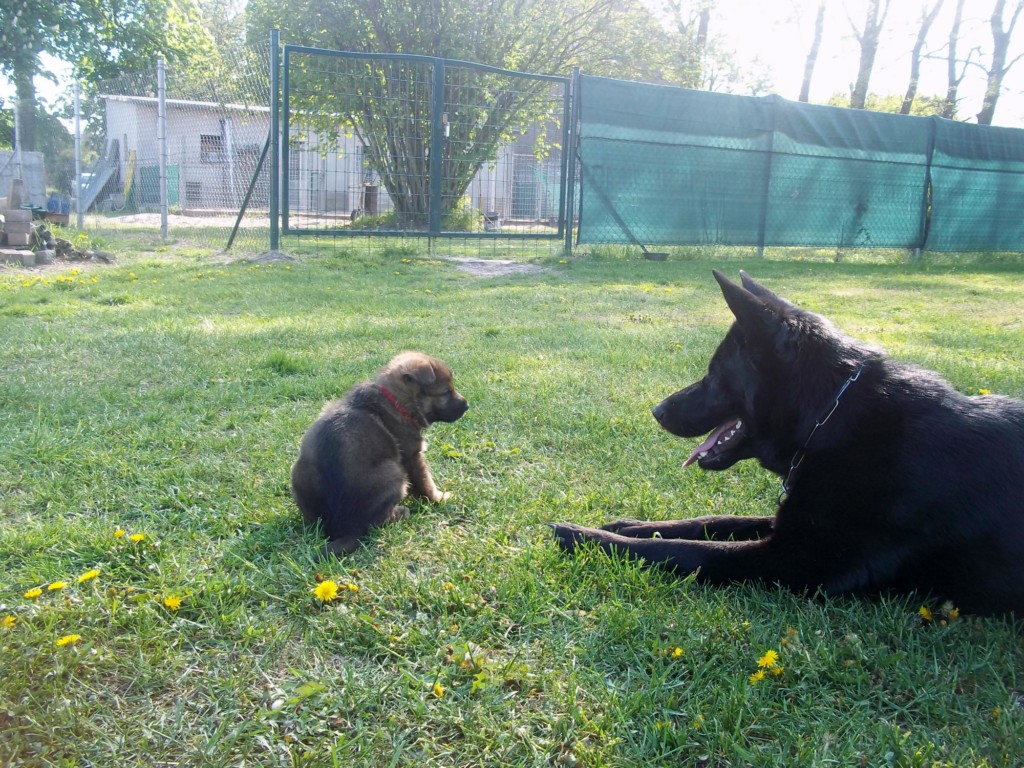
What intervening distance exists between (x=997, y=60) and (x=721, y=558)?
96.6 ft

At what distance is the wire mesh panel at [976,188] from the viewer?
1485 cm

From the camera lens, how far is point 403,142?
12.2 m

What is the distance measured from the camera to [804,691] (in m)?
1.91

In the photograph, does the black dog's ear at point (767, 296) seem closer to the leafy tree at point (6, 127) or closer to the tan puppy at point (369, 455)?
the tan puppy at point (369, 455)

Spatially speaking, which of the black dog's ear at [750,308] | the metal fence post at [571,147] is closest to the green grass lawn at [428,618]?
the black dog's ear at [750,308]

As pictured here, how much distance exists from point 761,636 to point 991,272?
1446 centimetres

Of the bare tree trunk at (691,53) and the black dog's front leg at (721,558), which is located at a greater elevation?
the bare tree trunk at (691,53)

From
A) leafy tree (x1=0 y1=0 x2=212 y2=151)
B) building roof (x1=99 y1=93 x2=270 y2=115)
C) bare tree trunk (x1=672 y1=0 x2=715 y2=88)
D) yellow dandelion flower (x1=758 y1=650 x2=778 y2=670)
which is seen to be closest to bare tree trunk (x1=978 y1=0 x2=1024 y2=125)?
bare tree trunk (x1=672 y1=0 x2=715 y2=88)

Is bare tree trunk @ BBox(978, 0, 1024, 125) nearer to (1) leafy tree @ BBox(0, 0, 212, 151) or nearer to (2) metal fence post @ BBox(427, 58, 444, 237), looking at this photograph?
(2) metal fence post @ BBox(427, 58, 444, 237)

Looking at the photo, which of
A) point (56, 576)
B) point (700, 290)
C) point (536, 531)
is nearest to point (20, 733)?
point (56, 576)

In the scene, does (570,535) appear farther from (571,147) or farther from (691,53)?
(691,53)

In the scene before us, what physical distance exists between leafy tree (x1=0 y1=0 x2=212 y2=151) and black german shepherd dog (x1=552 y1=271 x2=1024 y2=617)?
25.6m

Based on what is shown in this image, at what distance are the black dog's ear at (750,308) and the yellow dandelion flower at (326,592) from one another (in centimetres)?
156

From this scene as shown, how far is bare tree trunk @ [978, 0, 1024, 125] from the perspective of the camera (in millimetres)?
24062
